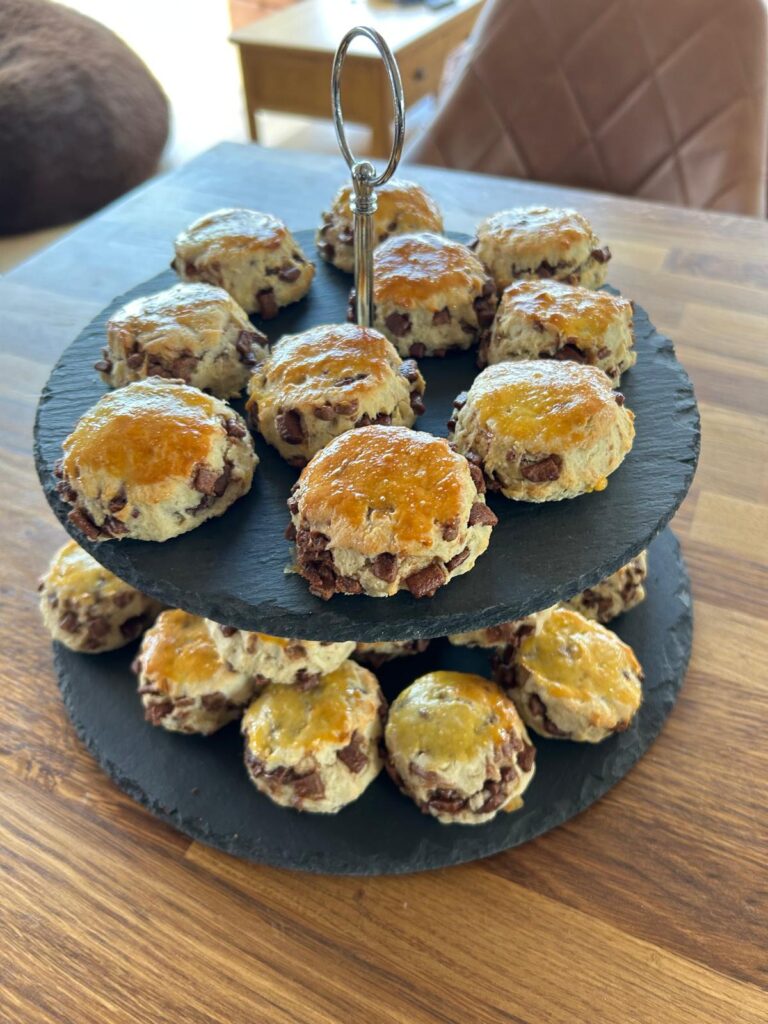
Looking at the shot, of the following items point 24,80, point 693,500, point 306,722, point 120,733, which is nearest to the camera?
point 306,722

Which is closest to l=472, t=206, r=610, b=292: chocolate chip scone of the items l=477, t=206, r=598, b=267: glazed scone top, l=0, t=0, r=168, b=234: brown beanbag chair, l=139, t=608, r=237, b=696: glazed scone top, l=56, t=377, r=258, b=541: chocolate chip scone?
l=477, t=206, r=598, b=267: glazed scone top

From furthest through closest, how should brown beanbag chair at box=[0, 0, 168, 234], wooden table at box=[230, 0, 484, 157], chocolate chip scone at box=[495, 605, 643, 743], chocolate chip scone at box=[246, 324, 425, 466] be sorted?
brown beanbag chair at box=[0, 0, 168, 234] < wooden table at box=[230, 0, 484, 157] < chocolate chip scone at box=[495, 605, 643, 743] < chocolate chip scone at box=[246, 324, 425, 466]

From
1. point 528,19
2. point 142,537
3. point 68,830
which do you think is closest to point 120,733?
point 68,830

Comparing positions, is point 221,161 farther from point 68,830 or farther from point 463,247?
point 68,830

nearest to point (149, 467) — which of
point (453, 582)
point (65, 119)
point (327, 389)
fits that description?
point (327, 389)

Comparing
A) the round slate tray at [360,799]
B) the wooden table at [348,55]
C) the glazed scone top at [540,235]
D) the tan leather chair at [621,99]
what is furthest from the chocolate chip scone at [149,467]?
the wooden table at [348,55]

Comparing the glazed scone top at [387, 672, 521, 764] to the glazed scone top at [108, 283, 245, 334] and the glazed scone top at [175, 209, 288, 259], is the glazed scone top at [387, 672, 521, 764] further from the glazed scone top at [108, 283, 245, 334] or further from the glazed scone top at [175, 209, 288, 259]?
the glazed scone top at [175, 209, 288, 259]
